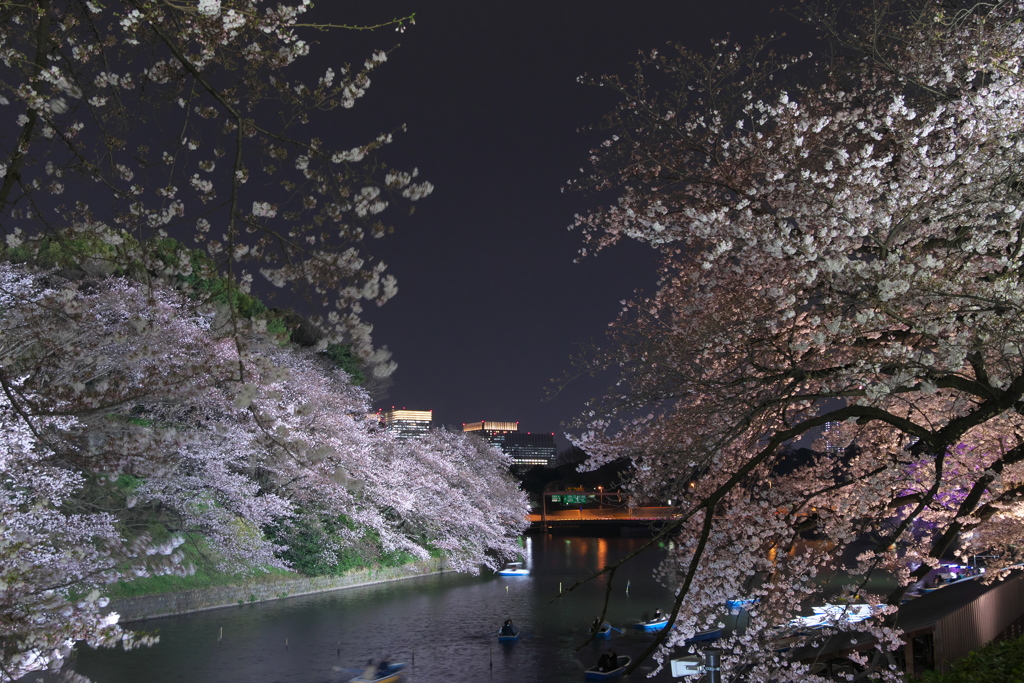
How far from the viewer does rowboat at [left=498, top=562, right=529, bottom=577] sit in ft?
109

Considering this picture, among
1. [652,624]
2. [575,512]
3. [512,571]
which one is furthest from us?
[575,512]

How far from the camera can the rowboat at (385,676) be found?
587 inches

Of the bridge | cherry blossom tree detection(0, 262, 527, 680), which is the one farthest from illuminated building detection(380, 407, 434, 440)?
the bridge

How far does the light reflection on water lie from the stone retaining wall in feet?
1.07

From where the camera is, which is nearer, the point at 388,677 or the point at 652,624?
the point at 388,677

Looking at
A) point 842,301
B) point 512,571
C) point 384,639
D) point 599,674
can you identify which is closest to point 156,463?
point 384,639

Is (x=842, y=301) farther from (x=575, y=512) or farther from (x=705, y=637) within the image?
(x=575, y=512)

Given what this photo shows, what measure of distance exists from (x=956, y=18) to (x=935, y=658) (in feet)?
28.5

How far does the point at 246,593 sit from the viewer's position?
71.0 feet

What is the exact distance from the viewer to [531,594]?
2731 cm

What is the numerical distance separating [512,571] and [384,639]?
49.6ft

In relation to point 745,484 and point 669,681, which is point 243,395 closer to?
point 745,484

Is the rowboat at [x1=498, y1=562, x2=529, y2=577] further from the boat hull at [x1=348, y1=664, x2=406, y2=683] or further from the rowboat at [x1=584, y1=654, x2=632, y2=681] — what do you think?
the rowboat at [x1=584, y1=654, x2=632, y2=681]

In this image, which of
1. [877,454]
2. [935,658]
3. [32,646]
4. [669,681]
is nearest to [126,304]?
[32,646]
